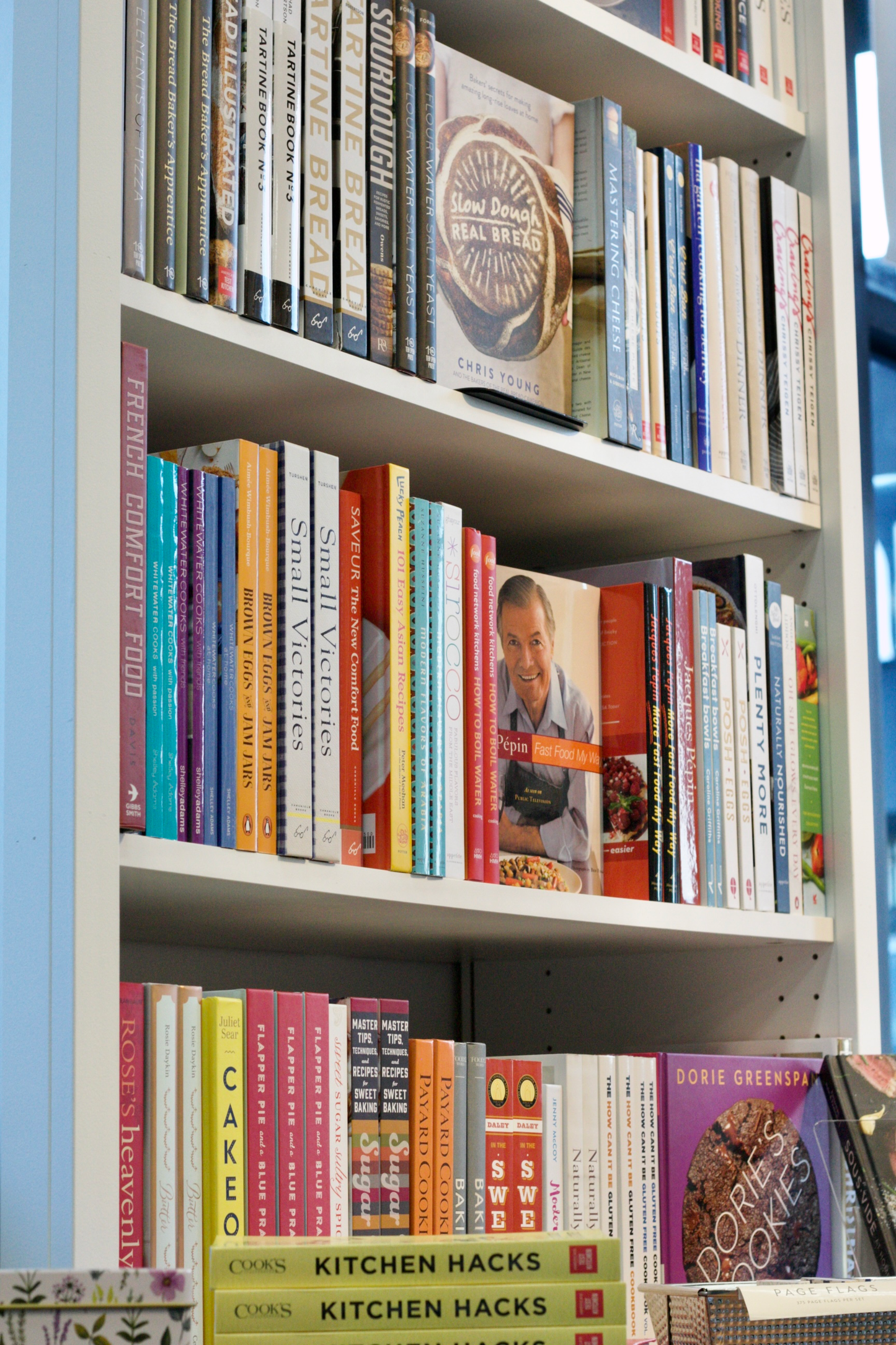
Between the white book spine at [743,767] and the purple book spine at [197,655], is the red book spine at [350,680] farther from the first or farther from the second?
the white book spine at [743,767]

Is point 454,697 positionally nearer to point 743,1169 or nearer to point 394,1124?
point 394,1124

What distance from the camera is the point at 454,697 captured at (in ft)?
4.18

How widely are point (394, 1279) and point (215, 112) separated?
74cm

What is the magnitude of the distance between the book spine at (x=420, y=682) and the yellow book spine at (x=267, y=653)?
0.14 metres

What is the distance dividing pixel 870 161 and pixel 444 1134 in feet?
4.99

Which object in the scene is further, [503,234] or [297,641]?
[503,234]

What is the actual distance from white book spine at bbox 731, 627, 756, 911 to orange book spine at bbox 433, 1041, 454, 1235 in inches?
15.5

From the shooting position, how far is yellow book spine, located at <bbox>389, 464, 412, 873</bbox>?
120cm

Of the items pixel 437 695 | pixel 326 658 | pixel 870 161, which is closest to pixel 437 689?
pixel 437 695

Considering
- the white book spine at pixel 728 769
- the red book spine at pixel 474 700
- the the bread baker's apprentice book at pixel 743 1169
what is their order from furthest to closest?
the white book spine at pixel 728 769
the the bread baker's apprentice book at pixel 743 1169
the red book spine at pixel 474 700

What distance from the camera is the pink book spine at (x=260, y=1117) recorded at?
3.49ft

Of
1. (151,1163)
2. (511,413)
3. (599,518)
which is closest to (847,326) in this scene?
(599,518)

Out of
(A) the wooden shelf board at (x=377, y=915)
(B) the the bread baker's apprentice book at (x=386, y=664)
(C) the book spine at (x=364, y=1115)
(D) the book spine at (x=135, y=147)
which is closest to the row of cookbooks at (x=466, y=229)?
(D) the book spine at (x=135, y=147)

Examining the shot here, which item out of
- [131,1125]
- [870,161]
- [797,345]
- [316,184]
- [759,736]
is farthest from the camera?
[870,161]
